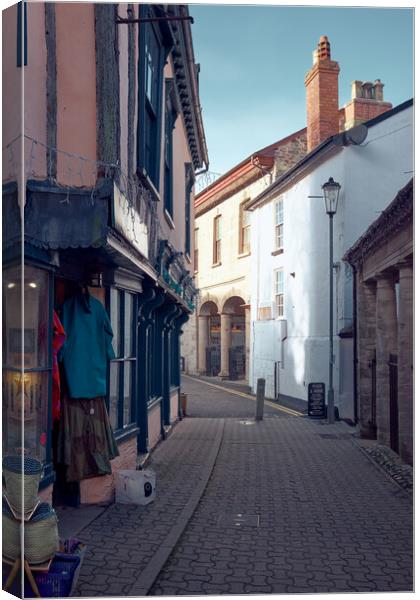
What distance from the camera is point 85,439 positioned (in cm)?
682

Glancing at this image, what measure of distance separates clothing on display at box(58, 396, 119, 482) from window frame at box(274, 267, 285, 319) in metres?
14.9

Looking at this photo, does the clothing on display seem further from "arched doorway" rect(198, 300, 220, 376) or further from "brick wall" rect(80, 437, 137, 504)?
"arched doorway" rect(198, 300, 220, 376)

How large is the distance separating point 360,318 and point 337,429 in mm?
2662

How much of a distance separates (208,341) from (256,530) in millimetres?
25873

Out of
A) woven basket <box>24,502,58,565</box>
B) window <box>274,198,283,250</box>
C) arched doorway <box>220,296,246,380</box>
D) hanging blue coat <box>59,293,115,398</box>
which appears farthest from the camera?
arched doorway <box>220,296,246,380</box>

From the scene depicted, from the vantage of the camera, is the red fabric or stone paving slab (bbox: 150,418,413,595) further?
the red fabric

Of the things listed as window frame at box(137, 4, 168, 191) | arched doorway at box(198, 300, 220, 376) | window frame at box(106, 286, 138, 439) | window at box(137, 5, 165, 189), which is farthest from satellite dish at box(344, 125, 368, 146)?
arched doorway at box(198, 300, 220, 376)

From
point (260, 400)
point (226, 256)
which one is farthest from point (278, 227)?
point (260, 400)

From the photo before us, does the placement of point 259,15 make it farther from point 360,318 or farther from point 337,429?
point 337,429

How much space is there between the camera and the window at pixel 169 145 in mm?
12297

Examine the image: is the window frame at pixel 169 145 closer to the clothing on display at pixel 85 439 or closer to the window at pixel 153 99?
the window at pixel 153 99

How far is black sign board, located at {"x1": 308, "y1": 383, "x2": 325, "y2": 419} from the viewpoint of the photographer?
53.3ft

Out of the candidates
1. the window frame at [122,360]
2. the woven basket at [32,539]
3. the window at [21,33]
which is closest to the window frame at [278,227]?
the window frame at [122,360]

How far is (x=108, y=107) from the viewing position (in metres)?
6.48
